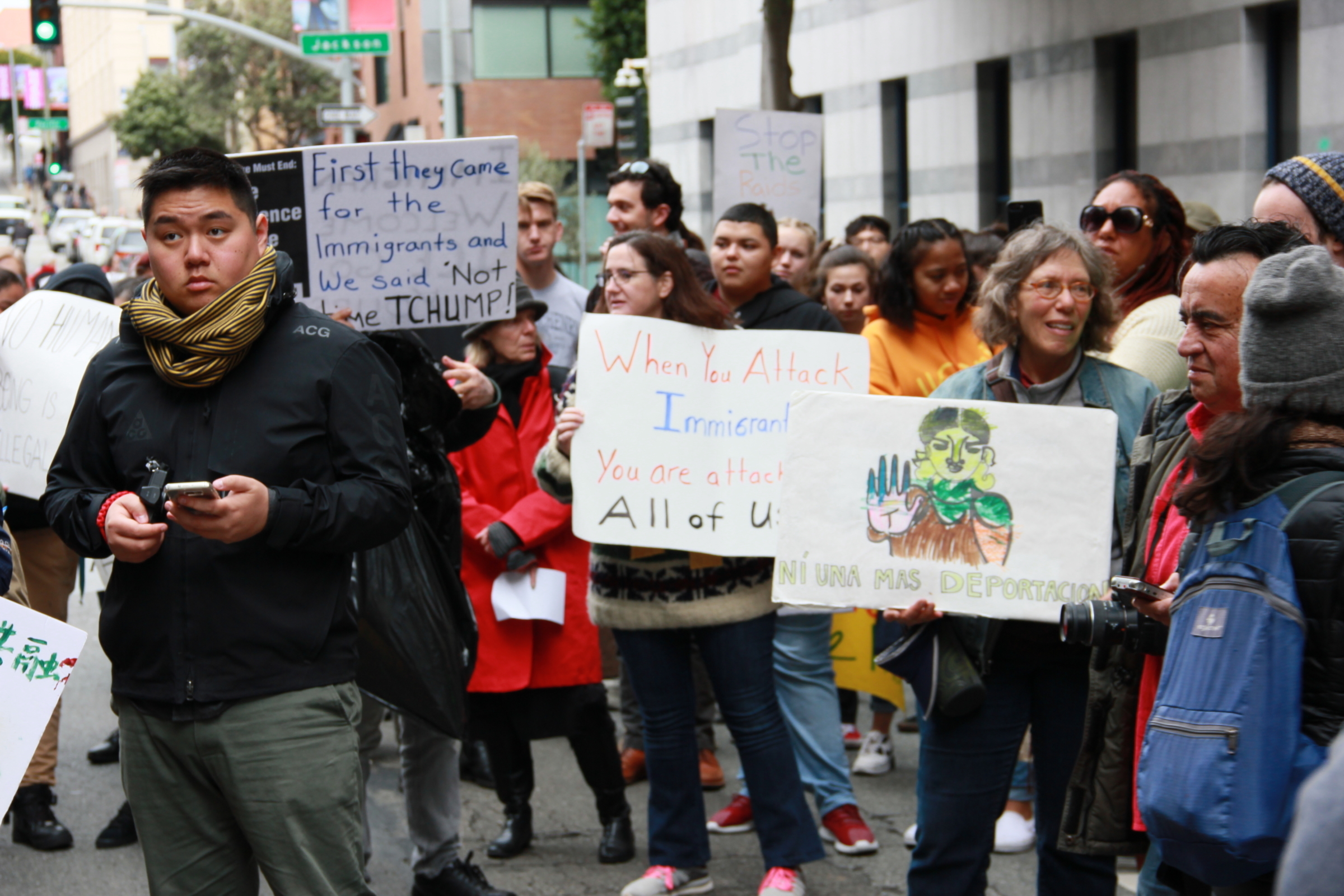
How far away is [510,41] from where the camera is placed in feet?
128

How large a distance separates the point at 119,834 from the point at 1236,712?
4301 millimetres

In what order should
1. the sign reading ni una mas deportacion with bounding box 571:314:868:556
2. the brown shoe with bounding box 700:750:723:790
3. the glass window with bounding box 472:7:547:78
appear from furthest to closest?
the glass window with bounding box 472:7:547:78, the brown shoe with bounding box 700:750:723:790, the sign reading ni una mas deportacion with bounding box 571:314:868:556

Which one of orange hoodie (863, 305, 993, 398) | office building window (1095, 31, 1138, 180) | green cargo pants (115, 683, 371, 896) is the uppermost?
office building window (1095, 31, 1138, 180)

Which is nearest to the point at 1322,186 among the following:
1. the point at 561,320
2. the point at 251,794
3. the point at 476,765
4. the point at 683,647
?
the point at 683,647

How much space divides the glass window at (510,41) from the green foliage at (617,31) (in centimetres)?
252

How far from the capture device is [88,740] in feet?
21.4

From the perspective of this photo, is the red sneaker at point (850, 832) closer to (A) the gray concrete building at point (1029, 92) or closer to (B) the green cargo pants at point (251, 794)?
(B) the green cargo pants at point (251, 794)

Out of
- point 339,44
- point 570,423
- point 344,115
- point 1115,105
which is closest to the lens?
point 570,423

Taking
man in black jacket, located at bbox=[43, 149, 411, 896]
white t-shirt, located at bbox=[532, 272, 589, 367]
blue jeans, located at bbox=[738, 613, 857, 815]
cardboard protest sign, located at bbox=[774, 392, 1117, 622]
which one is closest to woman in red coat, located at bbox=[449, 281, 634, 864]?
blue jeans, located at bbox=[738, 613, 857, 815]

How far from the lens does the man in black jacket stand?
2.91 metres

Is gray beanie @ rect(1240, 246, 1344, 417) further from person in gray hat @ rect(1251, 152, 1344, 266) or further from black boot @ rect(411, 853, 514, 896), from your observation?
black boot @ rect(411, 853, 514, 896)

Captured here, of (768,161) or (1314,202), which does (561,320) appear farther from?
(1314,202)

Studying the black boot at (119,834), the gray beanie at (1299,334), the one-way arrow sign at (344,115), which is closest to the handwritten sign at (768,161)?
the black boot at (119,834)

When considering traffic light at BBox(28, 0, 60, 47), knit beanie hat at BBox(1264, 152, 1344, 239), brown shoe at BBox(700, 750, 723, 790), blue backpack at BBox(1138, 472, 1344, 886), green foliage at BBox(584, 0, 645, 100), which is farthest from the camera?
green foliage at BBox(584, 0, 645, 100)
